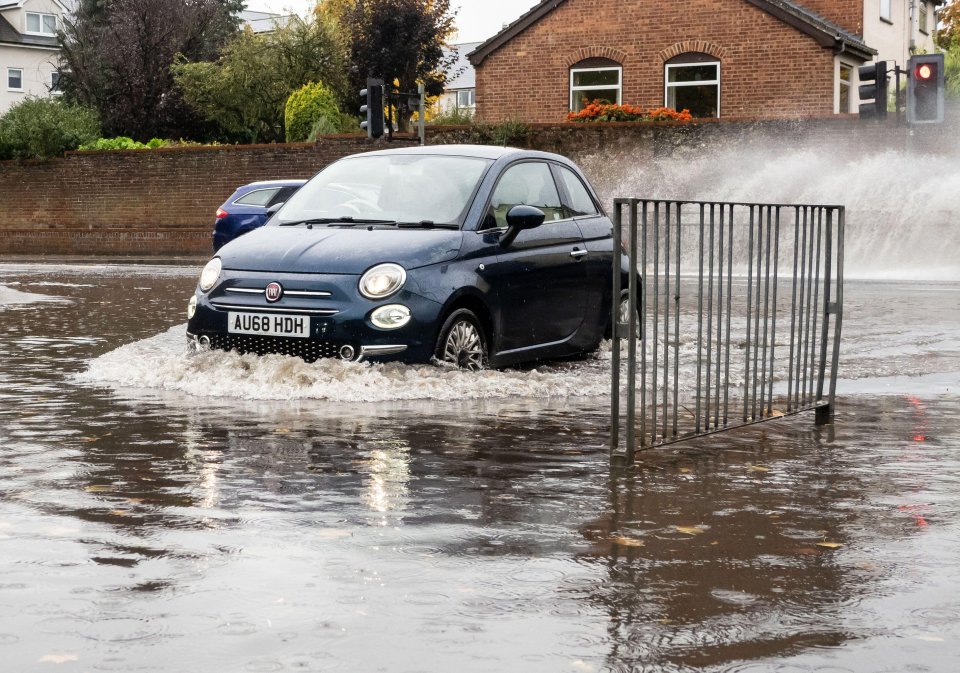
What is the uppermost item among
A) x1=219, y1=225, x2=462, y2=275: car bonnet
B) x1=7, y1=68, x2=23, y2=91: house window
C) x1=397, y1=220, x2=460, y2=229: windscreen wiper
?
x1=7, y1=68, x2=23, y2=91: house window

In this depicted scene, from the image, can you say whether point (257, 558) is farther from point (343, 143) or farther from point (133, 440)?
point (343, 143)

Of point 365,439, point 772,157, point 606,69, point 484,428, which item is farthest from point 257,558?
point 606,69

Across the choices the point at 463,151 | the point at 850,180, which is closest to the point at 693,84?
the point at 850,180

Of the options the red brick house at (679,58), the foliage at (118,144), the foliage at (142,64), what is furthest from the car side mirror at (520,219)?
the foliage at (142,64)

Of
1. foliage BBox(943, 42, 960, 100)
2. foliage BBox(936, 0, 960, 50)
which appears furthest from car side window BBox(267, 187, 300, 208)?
foliage BBox(936, 0, 960, 50)

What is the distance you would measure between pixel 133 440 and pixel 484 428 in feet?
6.46

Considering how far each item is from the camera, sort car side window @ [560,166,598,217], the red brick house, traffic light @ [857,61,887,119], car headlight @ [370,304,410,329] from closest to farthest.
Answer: car headlight @ [370,304,410,329]
car side window @ [560,166,598,217]
traffic light @ [857,61,887,119]
the red brick house

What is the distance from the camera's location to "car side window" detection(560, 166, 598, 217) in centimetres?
1173

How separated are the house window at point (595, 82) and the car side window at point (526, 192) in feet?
101

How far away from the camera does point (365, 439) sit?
8180 mm

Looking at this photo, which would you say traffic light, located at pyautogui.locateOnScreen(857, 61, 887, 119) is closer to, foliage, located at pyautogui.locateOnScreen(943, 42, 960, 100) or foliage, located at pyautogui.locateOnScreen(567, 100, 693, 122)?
foliage, located at pyautogui.locateOnScreen(943, 42, 960, 100)

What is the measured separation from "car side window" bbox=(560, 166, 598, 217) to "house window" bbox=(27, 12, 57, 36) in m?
77.1

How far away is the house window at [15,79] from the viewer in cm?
8281

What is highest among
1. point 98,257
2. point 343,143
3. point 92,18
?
point 92,18
